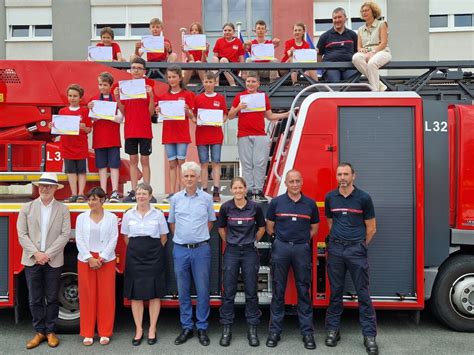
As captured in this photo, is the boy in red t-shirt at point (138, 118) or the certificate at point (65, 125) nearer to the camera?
the certificate at point (65, 125)

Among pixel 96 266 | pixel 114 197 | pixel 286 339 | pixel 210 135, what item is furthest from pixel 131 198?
pixel 286 339

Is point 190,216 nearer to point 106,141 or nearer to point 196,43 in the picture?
point 106,141

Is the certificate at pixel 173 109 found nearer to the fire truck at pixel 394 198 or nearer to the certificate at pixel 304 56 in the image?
the fire truck at pixel 394 198

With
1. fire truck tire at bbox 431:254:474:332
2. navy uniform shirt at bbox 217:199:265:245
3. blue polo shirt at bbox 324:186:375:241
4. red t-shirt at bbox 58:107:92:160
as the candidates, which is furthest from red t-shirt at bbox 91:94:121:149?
fire truck tire at bbox 431:254:474:332

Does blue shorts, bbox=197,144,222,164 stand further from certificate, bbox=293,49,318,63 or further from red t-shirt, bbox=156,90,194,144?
certificate, bbox=293,49,318,63

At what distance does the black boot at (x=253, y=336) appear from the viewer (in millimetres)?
5324

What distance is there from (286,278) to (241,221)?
75cm

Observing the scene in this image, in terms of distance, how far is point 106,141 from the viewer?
632 centimetres

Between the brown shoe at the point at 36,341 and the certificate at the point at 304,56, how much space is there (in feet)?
15.0

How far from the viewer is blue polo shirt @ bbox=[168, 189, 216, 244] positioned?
534cm

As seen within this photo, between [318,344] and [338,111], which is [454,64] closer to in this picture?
[338,111]

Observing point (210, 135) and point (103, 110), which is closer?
point (103, 110)

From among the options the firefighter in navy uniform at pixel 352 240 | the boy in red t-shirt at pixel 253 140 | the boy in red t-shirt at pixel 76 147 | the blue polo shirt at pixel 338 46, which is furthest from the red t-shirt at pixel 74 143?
the blue polo shirt at pixel 338 46

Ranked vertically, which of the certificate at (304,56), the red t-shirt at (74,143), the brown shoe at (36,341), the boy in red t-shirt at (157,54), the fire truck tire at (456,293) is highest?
the boy in red t-shirt at (157,54)
